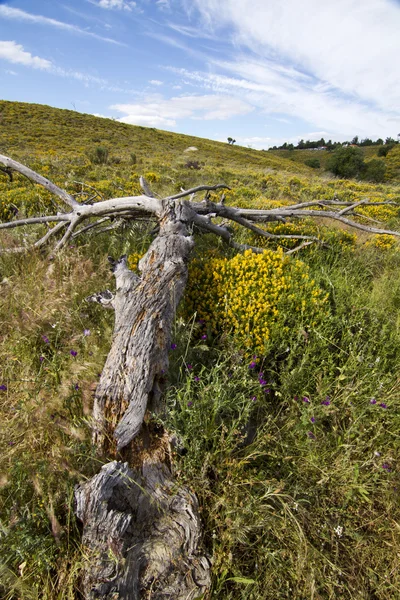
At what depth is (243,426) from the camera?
1.96 meters

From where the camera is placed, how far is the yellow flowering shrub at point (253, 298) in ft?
9.43

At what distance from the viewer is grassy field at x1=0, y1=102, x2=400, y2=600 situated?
5.40 ft

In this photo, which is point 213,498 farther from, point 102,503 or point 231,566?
point 102,503

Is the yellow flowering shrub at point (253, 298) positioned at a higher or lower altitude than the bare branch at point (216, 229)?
lower

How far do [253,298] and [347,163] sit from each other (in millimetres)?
46865

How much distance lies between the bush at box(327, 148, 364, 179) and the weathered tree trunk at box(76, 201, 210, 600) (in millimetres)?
45204

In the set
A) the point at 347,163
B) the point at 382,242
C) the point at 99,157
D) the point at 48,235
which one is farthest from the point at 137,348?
the point at 347,163

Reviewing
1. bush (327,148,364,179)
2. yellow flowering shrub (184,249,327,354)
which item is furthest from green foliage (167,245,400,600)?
bush (327,148,364,179)

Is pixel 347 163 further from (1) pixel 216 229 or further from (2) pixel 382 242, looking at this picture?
(1) pixel 216 229

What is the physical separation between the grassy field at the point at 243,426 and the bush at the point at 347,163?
4410cm

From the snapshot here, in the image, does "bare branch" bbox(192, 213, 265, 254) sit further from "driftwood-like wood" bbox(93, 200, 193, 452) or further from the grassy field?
"driftwood-like wood" bbox(93, 200, 193, 452)

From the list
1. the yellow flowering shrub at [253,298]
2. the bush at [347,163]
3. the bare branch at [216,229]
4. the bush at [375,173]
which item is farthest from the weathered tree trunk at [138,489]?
the bush at [347,163]

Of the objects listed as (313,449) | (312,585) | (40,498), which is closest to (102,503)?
(40,498)

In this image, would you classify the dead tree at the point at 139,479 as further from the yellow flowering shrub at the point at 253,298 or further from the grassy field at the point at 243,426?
the yellow flowering shrub at the point at 253,298
